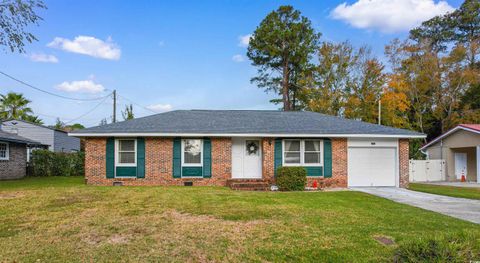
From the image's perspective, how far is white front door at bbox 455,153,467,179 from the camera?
851 inches

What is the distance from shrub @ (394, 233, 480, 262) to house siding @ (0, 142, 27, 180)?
21.6m

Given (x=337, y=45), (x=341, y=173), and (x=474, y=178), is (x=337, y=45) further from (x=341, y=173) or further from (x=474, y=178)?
(x=341, y=173)

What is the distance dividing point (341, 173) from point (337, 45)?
60.2 ft

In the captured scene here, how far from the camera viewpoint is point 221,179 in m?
14.9

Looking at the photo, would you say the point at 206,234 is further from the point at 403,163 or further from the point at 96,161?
the point at 403,163

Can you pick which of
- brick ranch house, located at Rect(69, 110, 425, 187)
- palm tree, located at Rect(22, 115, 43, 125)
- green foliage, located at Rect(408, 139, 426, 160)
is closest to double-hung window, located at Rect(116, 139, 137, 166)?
brick ranch house, located at Rect(69, 110, 425, 187)

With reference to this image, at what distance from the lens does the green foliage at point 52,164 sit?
21.6 m

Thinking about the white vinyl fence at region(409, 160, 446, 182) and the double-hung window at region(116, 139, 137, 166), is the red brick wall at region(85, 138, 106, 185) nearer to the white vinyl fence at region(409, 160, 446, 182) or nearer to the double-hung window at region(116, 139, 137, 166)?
the double-hung window at region(116, 139, 137, 166)

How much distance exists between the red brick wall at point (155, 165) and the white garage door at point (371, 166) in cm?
588

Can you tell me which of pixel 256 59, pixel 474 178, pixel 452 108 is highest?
pixel 256 59

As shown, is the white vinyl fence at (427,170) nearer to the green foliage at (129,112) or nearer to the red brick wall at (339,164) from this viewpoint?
the red brick wall at (339,164)

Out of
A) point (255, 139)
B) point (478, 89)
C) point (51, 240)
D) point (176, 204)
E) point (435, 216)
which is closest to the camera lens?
point (51, 240)

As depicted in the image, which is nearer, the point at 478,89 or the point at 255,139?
the point at 255,139

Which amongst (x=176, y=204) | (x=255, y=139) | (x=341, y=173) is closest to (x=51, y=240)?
(x=176, y=204)
